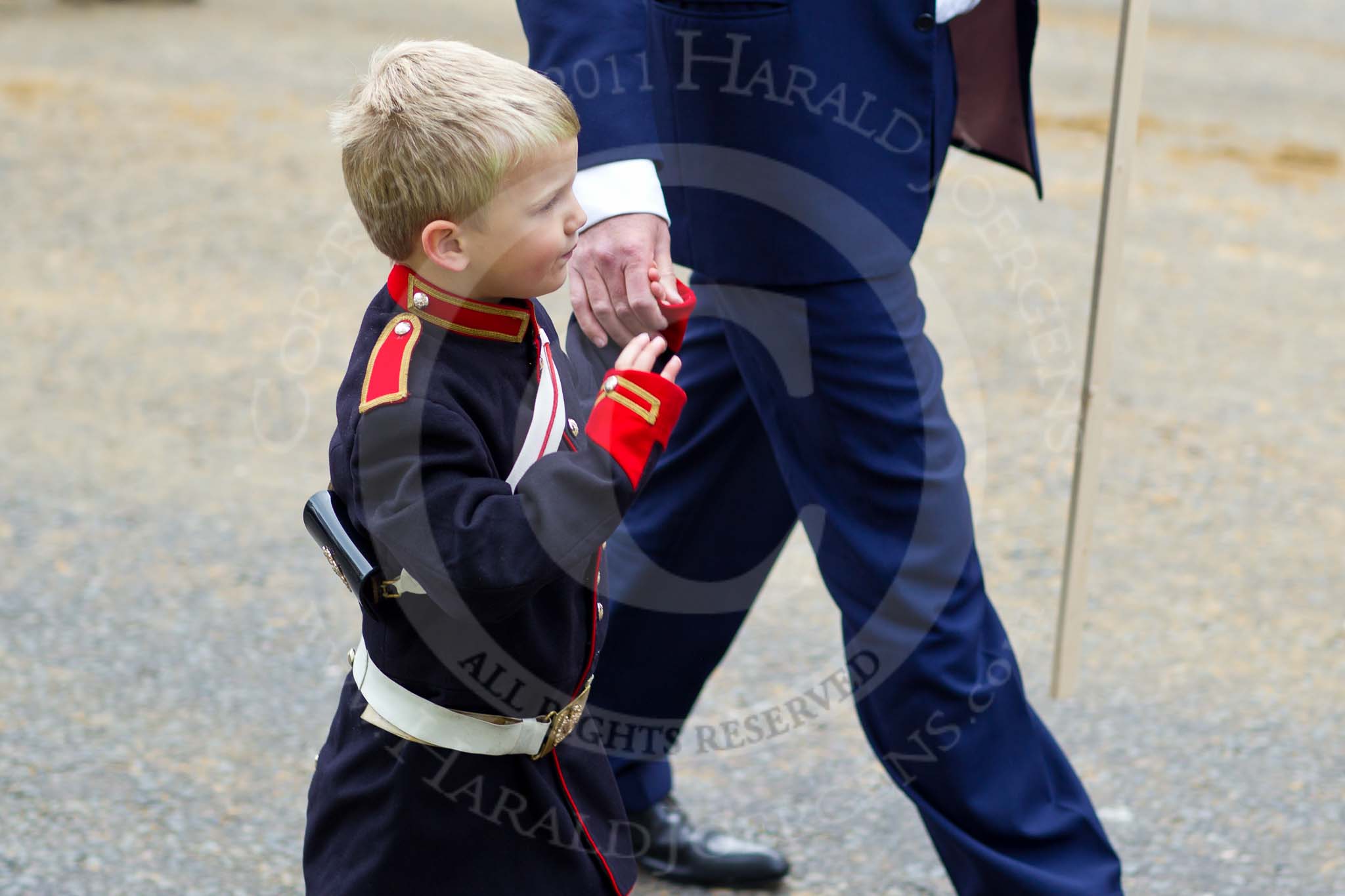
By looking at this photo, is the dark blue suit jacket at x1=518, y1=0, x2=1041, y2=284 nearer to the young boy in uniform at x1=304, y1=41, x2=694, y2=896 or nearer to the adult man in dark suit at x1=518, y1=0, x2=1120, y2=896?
the adult man in dark suit at x1=518, y1=0, x2=1120, y2=896

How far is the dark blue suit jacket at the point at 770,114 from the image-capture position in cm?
174

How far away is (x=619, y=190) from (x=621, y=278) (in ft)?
0.32

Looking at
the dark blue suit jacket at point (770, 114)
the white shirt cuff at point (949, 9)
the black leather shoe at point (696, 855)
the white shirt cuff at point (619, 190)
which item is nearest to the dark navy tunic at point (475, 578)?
the white shirt cuff at point (619, 190)

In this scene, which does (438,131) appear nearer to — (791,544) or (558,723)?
(558,723)

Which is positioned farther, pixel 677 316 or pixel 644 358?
pixel 677 316

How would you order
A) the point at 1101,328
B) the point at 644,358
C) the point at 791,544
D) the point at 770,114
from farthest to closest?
the point at 791,544
the point at 1101,328
the point at 770,114
the point at 644,358

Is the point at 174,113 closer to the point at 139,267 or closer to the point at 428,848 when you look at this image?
the point at 139,267

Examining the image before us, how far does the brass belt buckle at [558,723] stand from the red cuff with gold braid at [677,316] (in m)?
0.40

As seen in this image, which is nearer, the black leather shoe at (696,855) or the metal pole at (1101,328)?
the metal pole at (1101,328)

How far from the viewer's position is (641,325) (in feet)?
5.38

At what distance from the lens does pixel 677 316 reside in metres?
1.63

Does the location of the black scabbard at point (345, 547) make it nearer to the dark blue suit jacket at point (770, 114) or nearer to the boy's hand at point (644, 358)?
the boy's hand at point (644, 358)

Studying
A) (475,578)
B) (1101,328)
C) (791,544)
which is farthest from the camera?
(791,544)

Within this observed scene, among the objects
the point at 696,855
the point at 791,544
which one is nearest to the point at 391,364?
the point at 696,855
